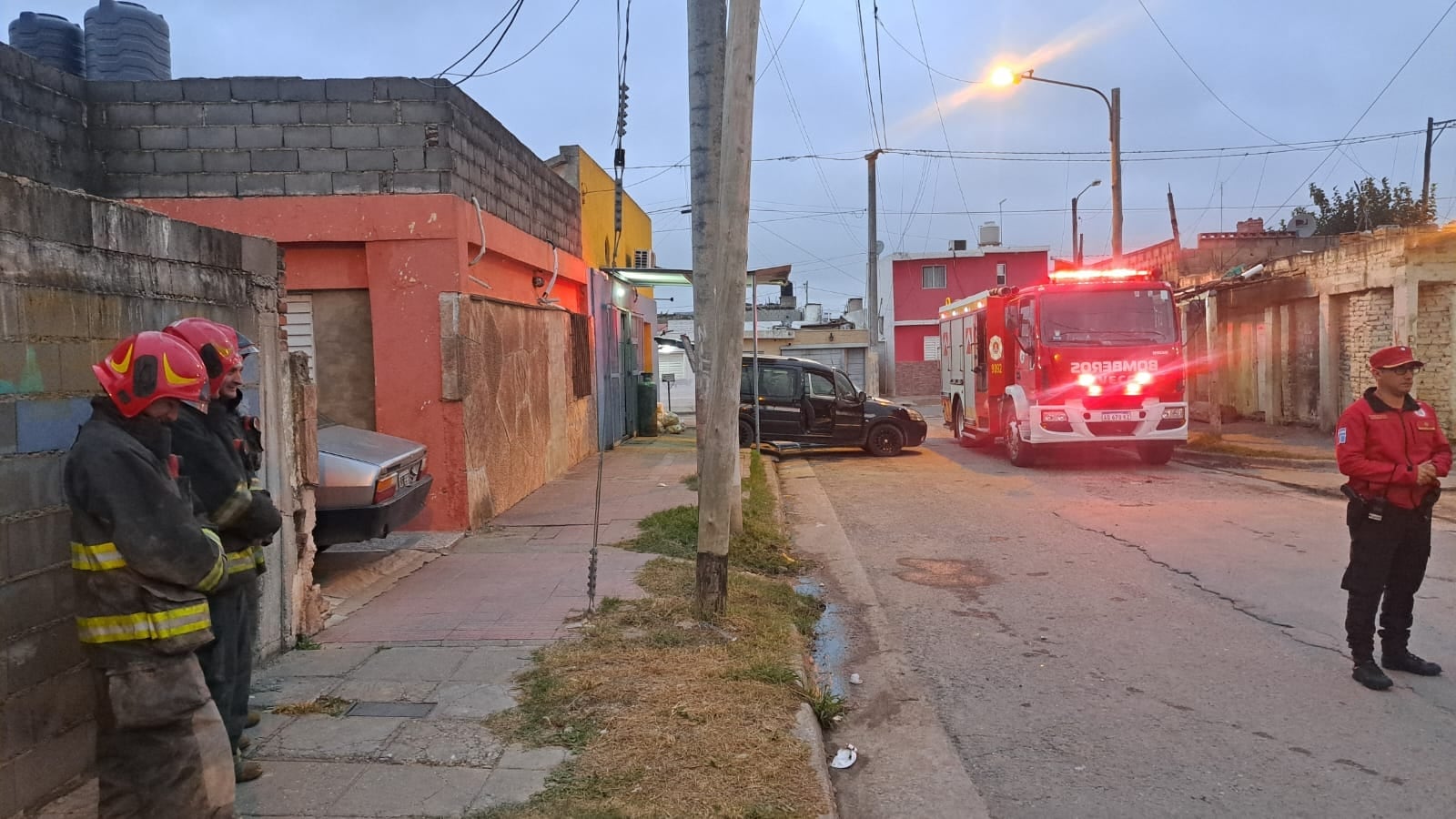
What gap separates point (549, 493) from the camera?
12.0m

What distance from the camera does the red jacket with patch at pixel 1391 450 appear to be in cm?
507

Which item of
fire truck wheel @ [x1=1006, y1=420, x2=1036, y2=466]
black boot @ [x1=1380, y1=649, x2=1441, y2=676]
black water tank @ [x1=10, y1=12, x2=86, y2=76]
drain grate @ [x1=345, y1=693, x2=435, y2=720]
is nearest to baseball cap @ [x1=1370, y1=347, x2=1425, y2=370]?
black boot @ [x1=1380, y1=649, x2=1441, y2=676]

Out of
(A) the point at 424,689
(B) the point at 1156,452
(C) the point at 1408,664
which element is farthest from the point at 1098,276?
(A) the point at 424,689

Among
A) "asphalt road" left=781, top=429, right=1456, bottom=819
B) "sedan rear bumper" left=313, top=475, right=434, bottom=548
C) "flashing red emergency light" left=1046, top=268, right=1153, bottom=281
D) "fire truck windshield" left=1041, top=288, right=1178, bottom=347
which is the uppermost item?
"flashing red emergency light" left=1046, top=268, right=1153, bottom=281

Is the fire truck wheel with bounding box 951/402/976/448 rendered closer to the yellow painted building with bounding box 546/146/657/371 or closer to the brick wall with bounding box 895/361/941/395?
the yellow painted building with bounding box 546/146/657/371

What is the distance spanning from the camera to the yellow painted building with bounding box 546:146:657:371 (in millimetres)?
16125

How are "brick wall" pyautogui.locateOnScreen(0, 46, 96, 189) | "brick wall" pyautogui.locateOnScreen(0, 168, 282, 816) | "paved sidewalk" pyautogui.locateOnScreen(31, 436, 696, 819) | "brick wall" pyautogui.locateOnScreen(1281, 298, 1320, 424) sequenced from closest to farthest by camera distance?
"brick wall" pyautogui.locateOnScreen(0, 168, 282, 816) < "paved sidewalk" pyautogui.locateOnScreen(31, 436, 696, 819) < "brick wall" pyautogui.locateOnScreen(0, 46, 96, 189) < "brick wall" pyautogui.locateOnScreen(1281, 298, 1320, 424)

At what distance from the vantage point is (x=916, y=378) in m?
42.1

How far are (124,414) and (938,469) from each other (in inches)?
523

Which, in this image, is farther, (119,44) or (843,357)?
(843,357)

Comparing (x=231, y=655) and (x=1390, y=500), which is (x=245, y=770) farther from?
(x=1390, y=500)

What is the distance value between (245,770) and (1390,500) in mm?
5564

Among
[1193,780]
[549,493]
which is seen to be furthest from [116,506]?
[549,493]

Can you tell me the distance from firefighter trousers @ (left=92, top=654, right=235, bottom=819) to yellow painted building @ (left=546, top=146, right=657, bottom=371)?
10641 millimetres
